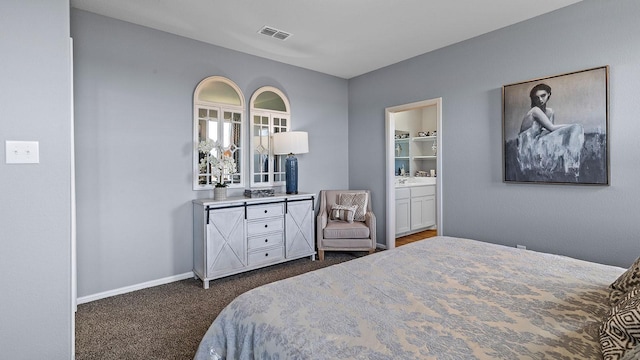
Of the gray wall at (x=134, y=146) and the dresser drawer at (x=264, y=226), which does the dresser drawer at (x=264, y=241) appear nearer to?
the dresser drawer at (x=264, y=226)

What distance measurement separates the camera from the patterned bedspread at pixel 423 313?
96cm

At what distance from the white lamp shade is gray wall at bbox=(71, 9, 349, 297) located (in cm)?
86

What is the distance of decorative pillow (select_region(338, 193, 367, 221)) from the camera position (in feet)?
13.8

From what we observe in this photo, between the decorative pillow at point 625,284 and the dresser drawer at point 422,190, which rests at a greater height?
the dresser drawer at point 422,190

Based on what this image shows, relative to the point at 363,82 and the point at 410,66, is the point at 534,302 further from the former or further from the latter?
the point at 363,82

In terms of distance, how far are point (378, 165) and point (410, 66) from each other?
1424mm

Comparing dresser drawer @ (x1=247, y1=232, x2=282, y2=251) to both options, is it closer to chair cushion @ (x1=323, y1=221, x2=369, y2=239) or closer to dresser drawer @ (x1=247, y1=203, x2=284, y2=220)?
dresser drawer @ (x1=247, y1=203, x2=284, y2=220)

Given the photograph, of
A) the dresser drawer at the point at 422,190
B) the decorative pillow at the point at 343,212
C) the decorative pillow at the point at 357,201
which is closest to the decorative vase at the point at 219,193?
the decorative pillow at the point at 343,212

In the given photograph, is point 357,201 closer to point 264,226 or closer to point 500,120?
point 264,226

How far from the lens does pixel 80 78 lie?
2.72 m

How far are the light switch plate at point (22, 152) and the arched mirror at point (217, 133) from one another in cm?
172

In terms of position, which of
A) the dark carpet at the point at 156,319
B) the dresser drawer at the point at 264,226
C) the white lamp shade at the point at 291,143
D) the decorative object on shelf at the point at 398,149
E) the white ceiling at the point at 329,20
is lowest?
the dark carpet at the point at 156,319

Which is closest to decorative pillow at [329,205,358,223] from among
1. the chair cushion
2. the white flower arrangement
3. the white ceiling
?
the chair cushion

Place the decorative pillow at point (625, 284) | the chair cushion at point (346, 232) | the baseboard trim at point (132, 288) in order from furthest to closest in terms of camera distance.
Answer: the chair cushion at point (346, 232) < the baseboard trim at point (132, 288) < the decorative pillow at point (625, 284)
